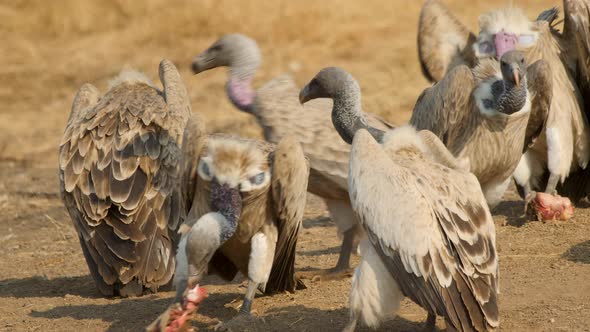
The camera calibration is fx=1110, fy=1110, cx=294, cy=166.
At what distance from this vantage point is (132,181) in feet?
22.7

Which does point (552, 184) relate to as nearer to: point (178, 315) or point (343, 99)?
point (343, 99)

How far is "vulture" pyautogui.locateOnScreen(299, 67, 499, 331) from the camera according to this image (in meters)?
5.07

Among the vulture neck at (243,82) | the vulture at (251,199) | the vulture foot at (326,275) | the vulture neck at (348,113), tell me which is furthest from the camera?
the vulture neck at (243,82)

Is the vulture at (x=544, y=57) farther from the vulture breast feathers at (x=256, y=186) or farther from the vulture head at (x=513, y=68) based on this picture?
the vulture breast feathers at (x=256, y=186)

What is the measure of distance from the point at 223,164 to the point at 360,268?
0.99 m

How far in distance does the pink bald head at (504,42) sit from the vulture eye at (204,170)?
300 cm

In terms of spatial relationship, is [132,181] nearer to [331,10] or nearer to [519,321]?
[519,321]

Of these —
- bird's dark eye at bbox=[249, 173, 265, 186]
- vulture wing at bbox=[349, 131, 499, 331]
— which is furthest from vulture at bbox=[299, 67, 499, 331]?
bird's dark eye at bbox=[249, 173, 265, 186]

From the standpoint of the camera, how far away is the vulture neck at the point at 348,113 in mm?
6734

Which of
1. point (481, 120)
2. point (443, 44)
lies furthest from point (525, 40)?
point (481, 120)

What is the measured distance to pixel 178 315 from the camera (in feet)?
17.7

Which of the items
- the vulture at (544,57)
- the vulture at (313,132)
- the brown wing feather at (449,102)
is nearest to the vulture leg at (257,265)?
the vulture at (313,132)

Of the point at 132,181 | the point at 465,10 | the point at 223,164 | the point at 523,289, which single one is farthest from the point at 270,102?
the point at 465,10

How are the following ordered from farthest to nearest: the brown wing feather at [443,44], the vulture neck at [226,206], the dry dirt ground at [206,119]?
1. the brown wing feather at [443,44]
2. the dry dirt ground at [206,119]
3. the vulture neck at [226,206]
